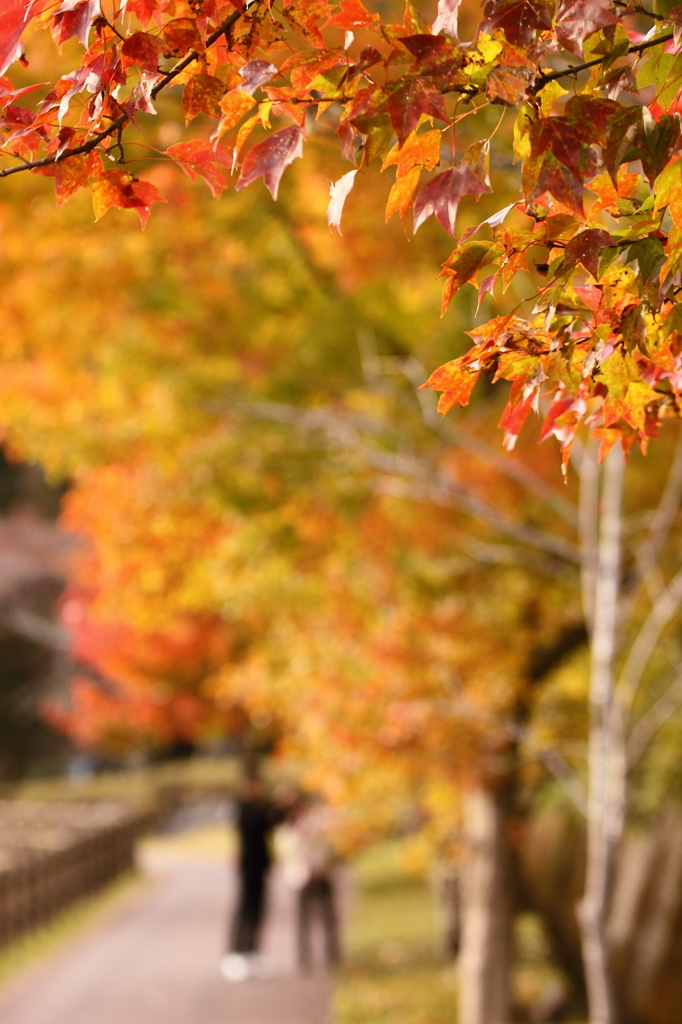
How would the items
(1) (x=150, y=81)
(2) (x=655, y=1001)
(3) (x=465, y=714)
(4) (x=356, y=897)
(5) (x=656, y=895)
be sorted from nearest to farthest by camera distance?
(1) (x=150, y=81)
(3) (x=465, y=714)
(2) (x=655, y=1001)
(5) (x=656, y=895)
(4) (x=356, y=897)

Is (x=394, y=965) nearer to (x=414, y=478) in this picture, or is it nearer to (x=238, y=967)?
(x=238, y=967)

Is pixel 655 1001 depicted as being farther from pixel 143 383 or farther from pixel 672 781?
pixel 143 383

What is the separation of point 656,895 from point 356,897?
33.8 feet

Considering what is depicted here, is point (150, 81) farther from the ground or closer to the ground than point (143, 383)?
closer to the ground

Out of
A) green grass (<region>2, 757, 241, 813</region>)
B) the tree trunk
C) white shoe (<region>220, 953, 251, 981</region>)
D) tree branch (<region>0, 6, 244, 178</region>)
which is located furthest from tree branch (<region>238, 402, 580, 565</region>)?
green grass (<region>2, 757, 241, 813</region>)

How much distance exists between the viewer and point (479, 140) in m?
1.75

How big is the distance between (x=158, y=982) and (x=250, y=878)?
1393mm

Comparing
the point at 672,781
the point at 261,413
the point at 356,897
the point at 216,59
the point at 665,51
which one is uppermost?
the point at 261,413

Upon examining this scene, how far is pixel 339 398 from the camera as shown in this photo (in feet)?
28.3

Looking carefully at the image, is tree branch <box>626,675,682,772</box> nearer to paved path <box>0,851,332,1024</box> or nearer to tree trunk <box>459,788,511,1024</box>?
tree trunk <box>459,788,511,1024</box>

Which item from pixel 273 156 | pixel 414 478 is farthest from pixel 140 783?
pixel 273 156

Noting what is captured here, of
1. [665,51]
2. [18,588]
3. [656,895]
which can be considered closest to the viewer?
[665,51]

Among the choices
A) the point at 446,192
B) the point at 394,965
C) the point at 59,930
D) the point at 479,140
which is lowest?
the point at 394,965

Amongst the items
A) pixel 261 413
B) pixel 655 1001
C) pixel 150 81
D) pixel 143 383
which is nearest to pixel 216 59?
pixel 150 81
